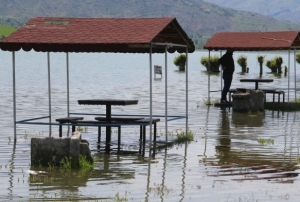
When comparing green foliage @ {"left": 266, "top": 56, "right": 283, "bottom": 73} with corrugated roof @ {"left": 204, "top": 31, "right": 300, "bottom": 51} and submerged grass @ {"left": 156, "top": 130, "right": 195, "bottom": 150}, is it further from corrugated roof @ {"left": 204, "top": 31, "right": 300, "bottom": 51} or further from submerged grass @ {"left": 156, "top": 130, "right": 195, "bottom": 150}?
submerged grass @ {"left": 156, "top": 130, "right": 195, "bottom": 150}

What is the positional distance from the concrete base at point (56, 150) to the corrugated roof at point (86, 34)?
2590mm

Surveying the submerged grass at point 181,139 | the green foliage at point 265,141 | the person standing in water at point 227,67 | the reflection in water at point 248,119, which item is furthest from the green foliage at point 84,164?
the person standing in water at point 227,67

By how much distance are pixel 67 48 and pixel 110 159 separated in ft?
8.07

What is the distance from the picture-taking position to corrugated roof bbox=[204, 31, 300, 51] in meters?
27.6

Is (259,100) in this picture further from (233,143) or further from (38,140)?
(38,140)

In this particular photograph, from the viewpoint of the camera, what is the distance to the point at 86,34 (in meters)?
16.8

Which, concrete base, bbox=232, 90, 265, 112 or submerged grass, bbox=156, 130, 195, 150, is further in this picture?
concrete base, bbox=232, 90, 265, 112

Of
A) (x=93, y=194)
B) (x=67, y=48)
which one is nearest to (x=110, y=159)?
(x=67, y=48)

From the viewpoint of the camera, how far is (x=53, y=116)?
2456 centimetres

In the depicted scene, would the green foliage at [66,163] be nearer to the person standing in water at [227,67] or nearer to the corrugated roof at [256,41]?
the corrugated roof at [256,41]

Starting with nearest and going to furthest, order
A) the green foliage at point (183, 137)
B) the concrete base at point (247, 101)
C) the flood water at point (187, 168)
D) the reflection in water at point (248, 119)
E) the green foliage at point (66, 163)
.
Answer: the flood water at point (187, 168), the green foliage at point (66, 163), the green foliage at point (183, 137), the reflection in water at point (248, 119), the concrete base at point (247, 101)

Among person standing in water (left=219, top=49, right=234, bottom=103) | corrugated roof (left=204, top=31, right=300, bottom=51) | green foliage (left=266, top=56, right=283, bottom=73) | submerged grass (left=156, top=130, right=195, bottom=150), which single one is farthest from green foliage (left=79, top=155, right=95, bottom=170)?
green foliage (left=266, top=56, right=283, bottom=73)

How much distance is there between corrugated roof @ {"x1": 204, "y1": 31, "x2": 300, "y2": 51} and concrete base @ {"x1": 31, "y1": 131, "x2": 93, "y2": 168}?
1415 cm

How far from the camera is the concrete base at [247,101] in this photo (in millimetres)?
26141
